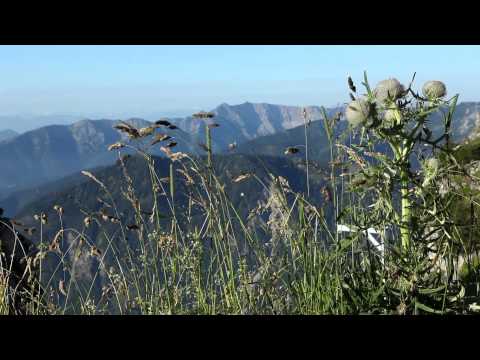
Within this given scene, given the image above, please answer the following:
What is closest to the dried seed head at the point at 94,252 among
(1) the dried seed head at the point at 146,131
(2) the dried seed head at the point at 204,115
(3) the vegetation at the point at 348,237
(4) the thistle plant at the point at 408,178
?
(3) the vegetation at the point at 348,237

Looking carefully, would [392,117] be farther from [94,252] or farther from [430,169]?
[94,252]

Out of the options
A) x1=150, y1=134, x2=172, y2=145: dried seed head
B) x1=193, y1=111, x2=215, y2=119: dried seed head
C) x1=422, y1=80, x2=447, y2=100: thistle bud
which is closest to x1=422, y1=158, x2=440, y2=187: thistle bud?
x1=422, y1=80, x2=447, y2=100: thistle bud

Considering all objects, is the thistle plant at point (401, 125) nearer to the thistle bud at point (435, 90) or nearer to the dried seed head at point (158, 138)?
the thistle bud at point (435, 90)

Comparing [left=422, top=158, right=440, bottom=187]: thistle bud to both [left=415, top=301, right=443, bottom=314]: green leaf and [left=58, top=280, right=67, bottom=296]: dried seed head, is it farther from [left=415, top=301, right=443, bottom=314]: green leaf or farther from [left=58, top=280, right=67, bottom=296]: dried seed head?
[left=58, top=280, right=67, bottom=296]: dried seed head

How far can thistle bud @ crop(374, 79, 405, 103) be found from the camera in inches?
129

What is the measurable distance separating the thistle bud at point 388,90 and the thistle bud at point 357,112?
0.50ft

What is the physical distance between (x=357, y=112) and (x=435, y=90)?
0.62 meters

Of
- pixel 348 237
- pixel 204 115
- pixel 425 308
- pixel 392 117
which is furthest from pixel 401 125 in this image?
pixel 204 115
